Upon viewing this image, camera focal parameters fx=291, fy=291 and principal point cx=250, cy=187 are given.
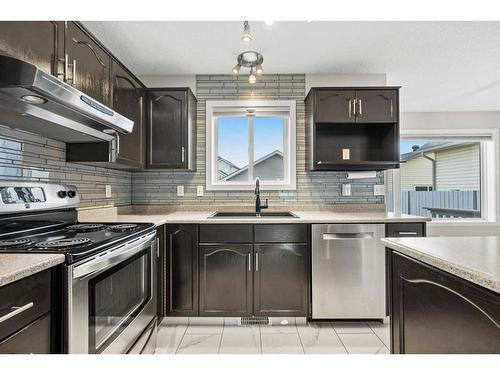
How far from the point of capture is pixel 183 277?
93.1 inches

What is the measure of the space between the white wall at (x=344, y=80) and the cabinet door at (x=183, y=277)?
6.48ft

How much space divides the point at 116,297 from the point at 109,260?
244mm

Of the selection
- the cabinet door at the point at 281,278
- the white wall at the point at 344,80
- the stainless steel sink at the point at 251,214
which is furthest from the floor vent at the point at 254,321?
the white wall at the point at 344,80

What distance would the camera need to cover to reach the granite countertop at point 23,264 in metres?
0.84

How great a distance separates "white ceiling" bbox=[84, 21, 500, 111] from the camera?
224cm

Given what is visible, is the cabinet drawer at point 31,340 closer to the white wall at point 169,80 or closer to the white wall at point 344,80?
the white wall at point 169,80

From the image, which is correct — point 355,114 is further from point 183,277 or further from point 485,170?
point 485,170

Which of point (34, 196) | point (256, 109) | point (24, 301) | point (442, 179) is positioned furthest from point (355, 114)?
point (442, 179)

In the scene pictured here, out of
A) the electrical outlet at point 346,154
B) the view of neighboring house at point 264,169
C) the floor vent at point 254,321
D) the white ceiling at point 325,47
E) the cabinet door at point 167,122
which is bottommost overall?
the floor vent at point 254,321

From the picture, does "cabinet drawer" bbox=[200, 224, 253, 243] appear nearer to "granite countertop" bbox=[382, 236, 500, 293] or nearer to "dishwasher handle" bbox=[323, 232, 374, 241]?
"dishwasher handle" bbox=[323, 232, 374, 241]

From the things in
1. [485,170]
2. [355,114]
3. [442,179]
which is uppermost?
[355,114]

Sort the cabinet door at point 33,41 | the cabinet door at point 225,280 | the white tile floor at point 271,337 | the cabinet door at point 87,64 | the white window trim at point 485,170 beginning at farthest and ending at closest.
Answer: the white window trim at point 485,170 < the cabinet door at point 225,280 < the white tile floor at point 271,337 < the cabinet door at point 87,64 < the cabinet door at point 33,41

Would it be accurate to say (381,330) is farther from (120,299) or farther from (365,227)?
(120,299)
